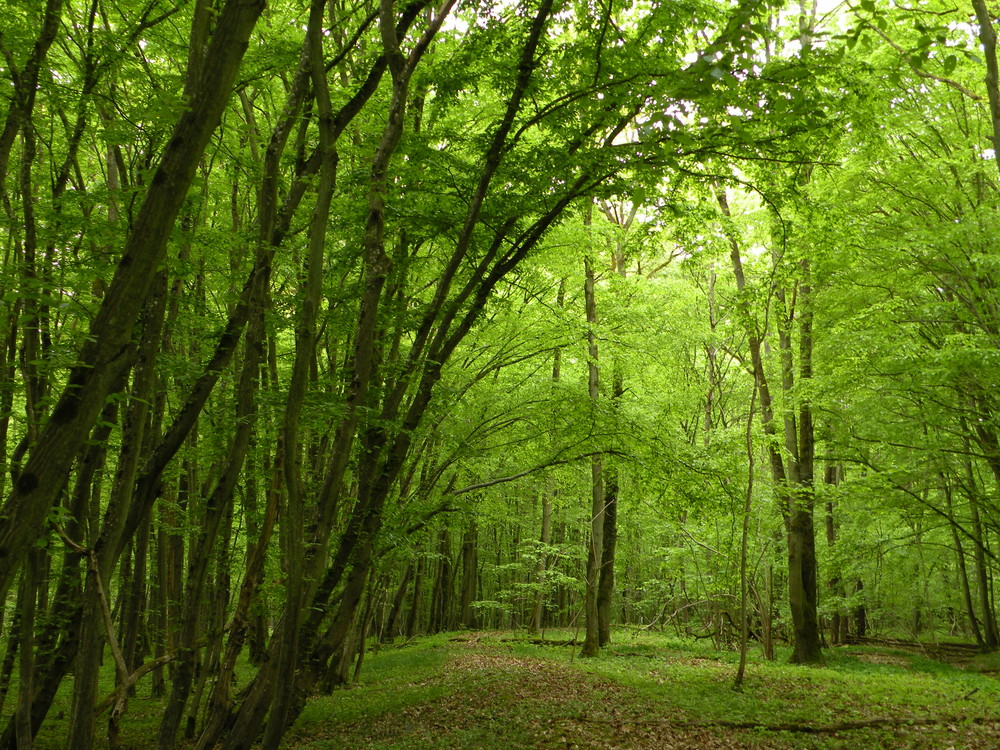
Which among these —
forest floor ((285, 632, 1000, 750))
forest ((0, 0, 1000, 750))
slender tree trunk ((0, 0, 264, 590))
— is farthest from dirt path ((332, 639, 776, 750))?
slender tree trunk ((0, 0, 264, 590))

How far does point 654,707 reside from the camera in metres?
8.59

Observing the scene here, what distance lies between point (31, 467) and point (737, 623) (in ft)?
62.4

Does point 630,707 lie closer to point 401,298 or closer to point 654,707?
point 654,707

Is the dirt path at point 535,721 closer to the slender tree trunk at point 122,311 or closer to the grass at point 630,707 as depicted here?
the grass at point 630,707

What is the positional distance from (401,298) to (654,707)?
6735mm

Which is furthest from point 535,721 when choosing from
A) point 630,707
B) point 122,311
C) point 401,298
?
point 122,311

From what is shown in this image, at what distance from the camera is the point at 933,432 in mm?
13617

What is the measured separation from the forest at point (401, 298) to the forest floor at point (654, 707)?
28cm

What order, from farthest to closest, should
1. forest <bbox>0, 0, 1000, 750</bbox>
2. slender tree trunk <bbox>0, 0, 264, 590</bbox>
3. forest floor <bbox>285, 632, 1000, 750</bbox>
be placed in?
forest floor <bbox>285, 632, 1000, 750</bbox>
forest <bbox>0, 0, 1000, 750</bbox>
slender tree trunk <bbox>0, 0, 264, 590</bbox>

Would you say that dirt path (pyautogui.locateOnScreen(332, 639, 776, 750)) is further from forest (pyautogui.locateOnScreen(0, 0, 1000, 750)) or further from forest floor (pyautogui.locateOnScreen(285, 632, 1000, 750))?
forest (pyautogui.locateOnScreen(0, 0, 1000, 750))

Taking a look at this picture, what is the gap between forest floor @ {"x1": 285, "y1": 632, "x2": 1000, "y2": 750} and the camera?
23.3ft

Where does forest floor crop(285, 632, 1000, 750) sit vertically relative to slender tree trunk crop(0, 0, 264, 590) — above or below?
below

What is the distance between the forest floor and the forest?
28cm

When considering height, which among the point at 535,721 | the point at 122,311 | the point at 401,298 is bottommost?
the point at 535,721
